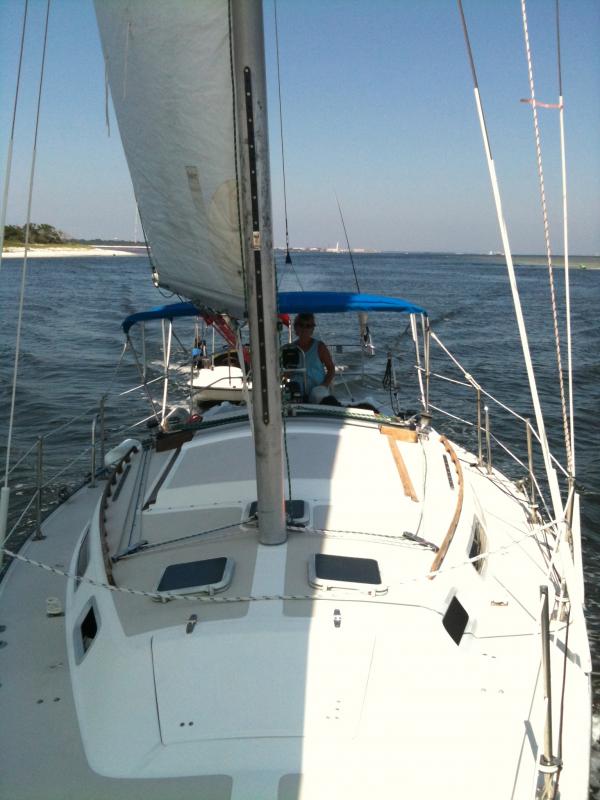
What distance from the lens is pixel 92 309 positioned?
3553 centimetres

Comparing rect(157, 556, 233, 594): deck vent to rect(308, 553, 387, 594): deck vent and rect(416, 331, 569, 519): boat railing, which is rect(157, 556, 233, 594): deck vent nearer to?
rect(308, 553, 387, 594): deck vent

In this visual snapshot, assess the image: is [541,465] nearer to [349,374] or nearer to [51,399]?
Answer: [349,374]

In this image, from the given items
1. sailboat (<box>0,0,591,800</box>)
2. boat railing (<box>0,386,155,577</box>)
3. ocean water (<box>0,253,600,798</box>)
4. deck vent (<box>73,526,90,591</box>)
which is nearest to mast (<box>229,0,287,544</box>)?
sailboat (<box>0,0,591,800</box>)

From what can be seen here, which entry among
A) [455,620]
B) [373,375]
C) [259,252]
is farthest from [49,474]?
[373,375]

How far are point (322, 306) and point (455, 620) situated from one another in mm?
4539

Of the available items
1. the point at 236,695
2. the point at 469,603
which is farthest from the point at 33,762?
the point at 469,603

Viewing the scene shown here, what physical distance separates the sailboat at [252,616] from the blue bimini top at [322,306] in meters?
2.97

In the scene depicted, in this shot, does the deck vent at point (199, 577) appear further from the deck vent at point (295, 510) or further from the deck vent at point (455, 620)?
the deck vent at point (455, 620)

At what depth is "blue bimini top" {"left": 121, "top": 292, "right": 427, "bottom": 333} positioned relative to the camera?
23.7ft

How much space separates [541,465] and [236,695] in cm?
954

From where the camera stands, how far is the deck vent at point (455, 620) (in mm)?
3531

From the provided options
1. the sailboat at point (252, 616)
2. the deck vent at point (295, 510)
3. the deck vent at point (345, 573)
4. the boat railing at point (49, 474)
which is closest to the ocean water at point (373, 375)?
the boat railing at point (49, 474)

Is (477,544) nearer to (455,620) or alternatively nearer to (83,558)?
(455,620)

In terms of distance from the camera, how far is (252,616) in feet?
10.9
